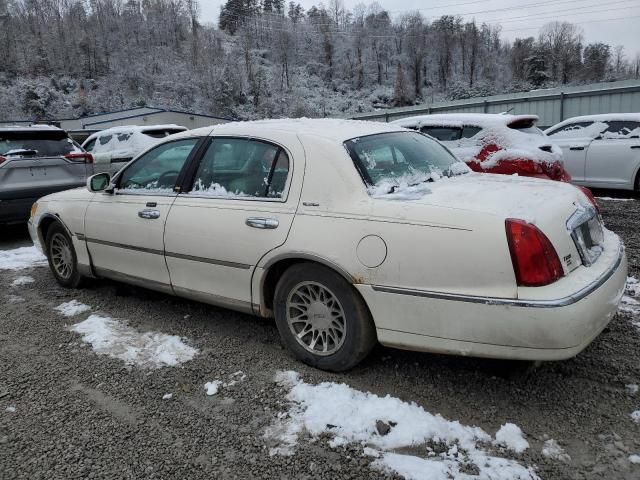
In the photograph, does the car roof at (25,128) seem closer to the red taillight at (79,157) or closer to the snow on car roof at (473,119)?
the red taillight at (79,157)

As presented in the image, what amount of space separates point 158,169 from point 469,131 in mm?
4791

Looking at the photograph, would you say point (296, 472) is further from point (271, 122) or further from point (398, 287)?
point (271, 122)

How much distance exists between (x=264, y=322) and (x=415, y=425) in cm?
179

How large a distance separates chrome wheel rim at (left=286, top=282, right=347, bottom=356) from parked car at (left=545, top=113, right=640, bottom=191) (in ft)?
26.2

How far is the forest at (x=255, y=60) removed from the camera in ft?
271

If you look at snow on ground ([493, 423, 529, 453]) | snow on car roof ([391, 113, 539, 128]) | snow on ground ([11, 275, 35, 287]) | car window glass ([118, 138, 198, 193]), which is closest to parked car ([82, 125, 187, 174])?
snow on ground ([11, 275, 35, 287])

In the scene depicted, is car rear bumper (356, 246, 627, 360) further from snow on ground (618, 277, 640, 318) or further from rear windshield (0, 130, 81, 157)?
rear windshield (0, 130, 81, 157)

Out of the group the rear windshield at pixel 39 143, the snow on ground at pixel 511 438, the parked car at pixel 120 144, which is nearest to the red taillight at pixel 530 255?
the snow on ground at pixel 511 438

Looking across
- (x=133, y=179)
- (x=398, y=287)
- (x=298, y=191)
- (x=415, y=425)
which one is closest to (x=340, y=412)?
(x=415, y=425)

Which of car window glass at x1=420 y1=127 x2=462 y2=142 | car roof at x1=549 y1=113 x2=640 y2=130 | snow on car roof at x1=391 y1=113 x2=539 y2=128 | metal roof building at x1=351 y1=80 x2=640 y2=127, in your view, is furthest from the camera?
metal roof building at x1=351 y1=80 x2=640 y2=127

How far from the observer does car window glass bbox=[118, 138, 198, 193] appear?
407cm

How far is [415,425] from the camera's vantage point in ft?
8.78

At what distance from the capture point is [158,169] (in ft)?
14.1

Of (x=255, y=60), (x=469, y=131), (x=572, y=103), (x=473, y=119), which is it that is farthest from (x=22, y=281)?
(x=255, y=60)
